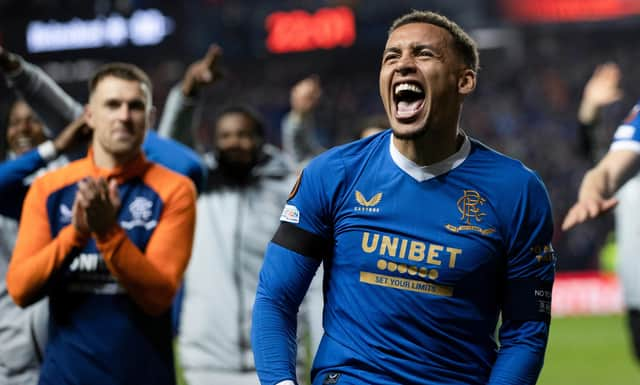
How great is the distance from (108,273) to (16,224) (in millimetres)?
1301

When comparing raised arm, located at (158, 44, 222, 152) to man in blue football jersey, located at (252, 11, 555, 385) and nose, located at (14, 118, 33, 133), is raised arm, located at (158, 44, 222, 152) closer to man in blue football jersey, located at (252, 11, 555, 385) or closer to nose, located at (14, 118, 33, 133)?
nose, located at (14, 118, 33, 133)

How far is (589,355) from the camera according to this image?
1309 centimetres

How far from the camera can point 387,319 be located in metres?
3.06

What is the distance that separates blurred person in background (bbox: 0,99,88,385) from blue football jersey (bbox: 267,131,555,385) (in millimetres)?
1813

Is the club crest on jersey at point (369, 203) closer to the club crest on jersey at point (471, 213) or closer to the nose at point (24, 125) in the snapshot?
A: the club crest on jersey at point (471, 213)

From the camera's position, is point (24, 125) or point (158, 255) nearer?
point (158, 255)

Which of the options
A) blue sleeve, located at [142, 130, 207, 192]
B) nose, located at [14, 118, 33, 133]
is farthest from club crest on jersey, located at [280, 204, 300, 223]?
nose, located at [14, 118, 33, 133]

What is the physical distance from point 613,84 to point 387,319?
4.62 meters

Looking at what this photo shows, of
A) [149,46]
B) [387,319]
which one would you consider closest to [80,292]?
[387,319]

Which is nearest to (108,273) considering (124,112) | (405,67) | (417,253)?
(124,112)

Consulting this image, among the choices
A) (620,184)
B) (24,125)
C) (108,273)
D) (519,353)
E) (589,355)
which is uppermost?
(24,125)

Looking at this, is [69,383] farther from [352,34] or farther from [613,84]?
[352,34]

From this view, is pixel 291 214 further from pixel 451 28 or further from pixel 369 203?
pixel 451 28

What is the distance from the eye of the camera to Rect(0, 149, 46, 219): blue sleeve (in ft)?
14.8
